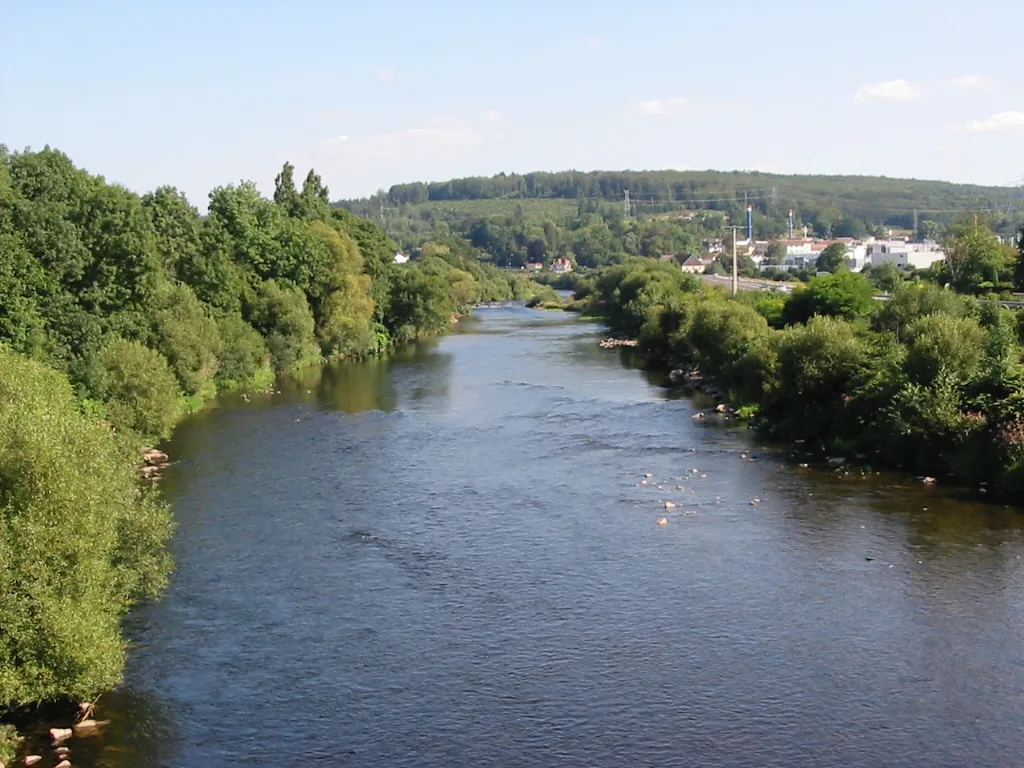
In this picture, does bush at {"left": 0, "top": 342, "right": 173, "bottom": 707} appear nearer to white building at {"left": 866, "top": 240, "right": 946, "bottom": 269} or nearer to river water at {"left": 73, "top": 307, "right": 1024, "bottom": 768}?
river water at {"left": 73, "top": 307, "right": 1024, "bottom": 768}

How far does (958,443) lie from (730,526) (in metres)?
9.38

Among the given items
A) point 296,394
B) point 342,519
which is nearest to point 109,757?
point 342,519

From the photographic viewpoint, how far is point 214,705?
65.0 ft

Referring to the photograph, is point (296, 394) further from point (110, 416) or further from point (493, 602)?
point (493, 602)

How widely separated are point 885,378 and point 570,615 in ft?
63.1

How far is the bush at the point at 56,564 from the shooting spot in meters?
18.2

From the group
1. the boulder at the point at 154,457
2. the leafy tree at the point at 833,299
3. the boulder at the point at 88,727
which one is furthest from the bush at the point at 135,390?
the leafy tree at the point at 833,299

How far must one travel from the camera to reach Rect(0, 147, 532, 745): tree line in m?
18.7

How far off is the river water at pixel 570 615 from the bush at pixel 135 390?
1.95m

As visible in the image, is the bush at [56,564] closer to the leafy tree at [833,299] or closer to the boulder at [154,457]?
the boulder at [154,457]

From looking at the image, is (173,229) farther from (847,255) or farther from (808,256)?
(808,256)

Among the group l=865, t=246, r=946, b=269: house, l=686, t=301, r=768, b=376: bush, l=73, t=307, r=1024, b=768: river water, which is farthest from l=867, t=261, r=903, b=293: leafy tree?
l=73, t=307, r=1024, b=768: river water

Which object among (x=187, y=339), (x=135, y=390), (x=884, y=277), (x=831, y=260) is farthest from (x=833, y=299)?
(x=831, y=260)

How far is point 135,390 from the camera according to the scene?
3912cm
